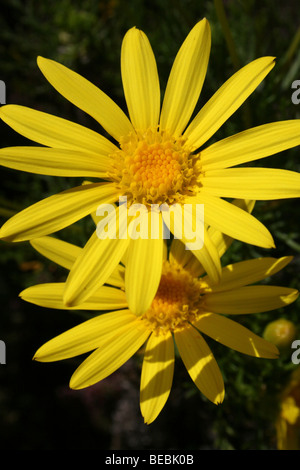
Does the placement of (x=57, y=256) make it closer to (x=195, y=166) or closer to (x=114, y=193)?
(x=114, y=193)

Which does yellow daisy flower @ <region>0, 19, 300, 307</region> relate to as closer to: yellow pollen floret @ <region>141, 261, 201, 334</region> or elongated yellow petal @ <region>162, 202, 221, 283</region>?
elongated yellow petal @ <region>162, 202, 221, 283</region>

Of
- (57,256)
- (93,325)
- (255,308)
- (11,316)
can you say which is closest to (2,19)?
(11,316)

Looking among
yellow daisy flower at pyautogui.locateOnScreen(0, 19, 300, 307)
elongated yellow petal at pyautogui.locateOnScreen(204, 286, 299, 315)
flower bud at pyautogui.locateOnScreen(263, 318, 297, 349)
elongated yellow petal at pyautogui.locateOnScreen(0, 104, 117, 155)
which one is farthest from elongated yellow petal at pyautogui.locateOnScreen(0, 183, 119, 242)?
flower bud at pyautogui.locateOnScreen(263, 318, 297, 349)

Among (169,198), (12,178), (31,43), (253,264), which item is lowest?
(253,264)

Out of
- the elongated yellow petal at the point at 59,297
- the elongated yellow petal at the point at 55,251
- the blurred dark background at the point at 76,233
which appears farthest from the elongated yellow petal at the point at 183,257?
the blurred dark background at the point at 76,233

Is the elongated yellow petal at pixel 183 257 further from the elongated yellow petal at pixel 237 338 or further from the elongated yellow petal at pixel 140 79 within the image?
the elongated yellow petal at pixel 140 79

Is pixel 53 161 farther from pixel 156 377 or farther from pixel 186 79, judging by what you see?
pixel 156 377

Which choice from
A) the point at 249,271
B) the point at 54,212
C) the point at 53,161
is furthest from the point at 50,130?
the point at 249,271
